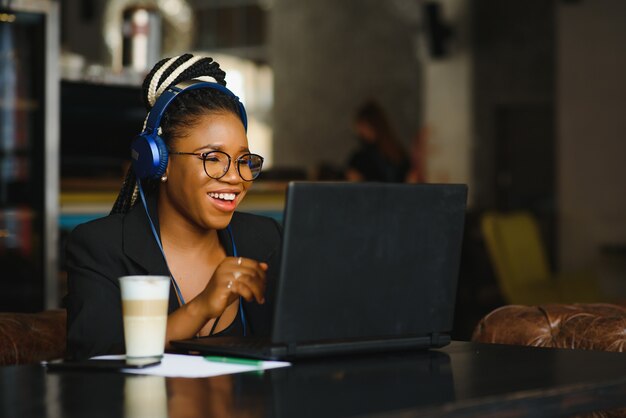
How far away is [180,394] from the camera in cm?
121

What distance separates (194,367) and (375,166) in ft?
19.6

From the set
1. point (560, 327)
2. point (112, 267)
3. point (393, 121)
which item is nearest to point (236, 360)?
point (112, 267)

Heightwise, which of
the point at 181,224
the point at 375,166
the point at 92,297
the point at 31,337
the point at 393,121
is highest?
the point at 393,121

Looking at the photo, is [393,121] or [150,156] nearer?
[150,156]

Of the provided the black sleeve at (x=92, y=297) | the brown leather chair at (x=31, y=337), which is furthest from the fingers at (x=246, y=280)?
the brown leather chair at (x=31, y=337)

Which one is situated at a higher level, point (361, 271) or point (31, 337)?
point (361, 271)

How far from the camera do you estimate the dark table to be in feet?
3.70

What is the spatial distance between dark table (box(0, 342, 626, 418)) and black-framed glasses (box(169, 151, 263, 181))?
50 cm

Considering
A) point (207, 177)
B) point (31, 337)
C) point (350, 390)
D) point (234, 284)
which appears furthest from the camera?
point (31, 337)

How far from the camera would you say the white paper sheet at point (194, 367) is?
4.51ft

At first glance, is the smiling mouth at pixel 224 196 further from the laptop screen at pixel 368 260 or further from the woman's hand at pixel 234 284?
the laptop screen at pixel 368 260

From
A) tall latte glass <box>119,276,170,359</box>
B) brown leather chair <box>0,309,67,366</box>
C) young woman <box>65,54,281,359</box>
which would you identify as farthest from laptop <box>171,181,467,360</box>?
brown leather chair <box>0,309,67,366</box>

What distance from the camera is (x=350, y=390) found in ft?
4.11

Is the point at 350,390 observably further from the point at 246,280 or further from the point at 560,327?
the point at 560,327
